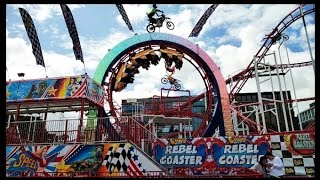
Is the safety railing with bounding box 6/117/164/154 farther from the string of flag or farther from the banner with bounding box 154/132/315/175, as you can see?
the string of flag

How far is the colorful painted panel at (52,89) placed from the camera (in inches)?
520

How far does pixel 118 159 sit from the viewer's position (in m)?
10.2

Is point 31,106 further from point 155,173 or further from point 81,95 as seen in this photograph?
point 155,173

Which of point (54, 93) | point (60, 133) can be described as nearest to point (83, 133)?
point (60, 133)

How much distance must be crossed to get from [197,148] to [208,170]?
36.5 inches

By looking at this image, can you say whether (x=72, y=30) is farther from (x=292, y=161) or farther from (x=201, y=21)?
(x=292, y=161)

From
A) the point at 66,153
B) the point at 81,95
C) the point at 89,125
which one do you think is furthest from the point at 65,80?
the point at 66,153

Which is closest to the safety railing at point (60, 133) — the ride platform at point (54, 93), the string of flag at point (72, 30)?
the ride platform at point (54, 93)

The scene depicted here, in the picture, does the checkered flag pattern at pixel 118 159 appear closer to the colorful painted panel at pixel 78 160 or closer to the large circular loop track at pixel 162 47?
the colorful painted panel at pixel 78 160

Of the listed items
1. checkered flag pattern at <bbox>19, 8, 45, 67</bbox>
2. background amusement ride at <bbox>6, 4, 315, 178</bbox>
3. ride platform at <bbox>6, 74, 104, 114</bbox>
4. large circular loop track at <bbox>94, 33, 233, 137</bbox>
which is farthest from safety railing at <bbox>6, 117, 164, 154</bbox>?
large circular loop track at <bbox>94, 33, 233, 137</bbox>

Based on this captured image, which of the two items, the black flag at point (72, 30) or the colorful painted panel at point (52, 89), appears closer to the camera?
the black flag at point (72, 30)

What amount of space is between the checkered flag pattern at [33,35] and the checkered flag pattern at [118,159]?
20.5 ft

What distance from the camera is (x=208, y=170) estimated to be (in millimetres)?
10547

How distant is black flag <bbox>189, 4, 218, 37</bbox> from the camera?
57.9 ft
